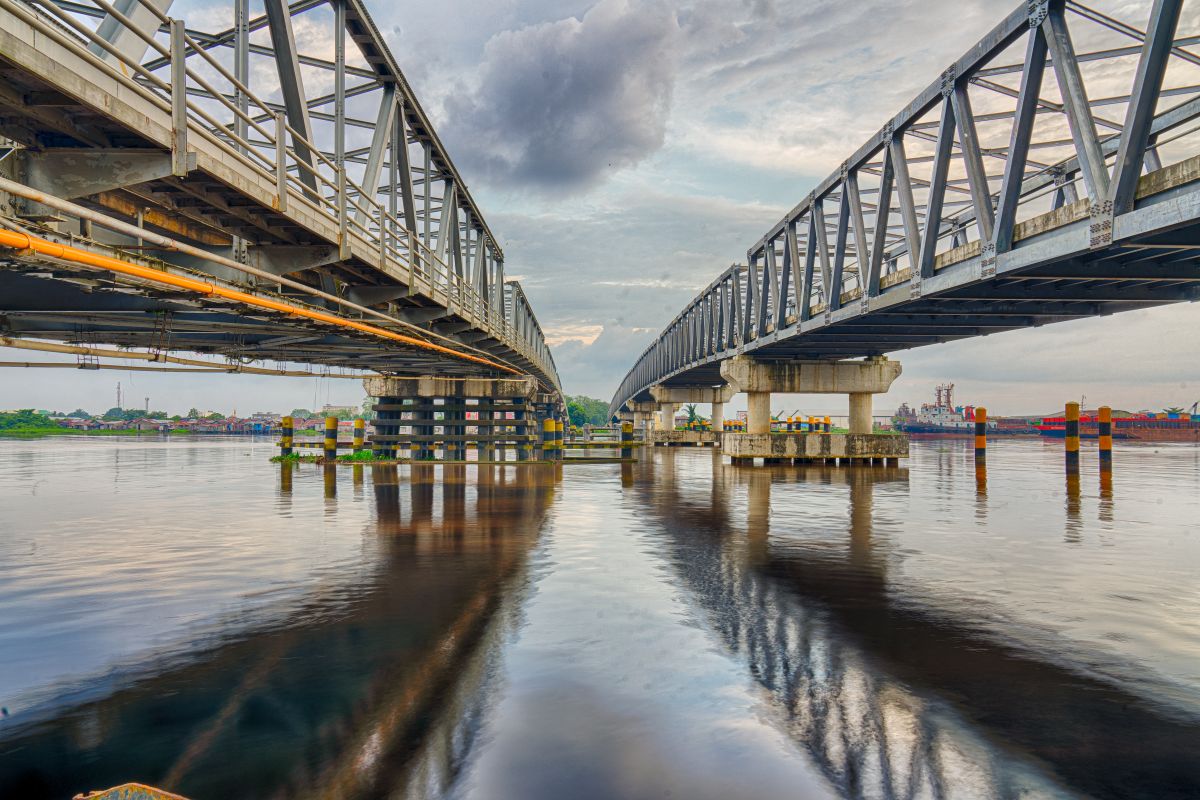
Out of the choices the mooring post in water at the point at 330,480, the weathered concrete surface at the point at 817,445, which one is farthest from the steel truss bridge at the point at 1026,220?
the mooring post in water at the point at 330,480

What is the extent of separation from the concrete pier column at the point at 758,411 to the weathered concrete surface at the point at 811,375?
638 mm

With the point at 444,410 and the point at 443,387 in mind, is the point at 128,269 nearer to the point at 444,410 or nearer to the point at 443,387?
the point at 443,387

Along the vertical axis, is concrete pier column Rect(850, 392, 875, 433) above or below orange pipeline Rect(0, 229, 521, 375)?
below

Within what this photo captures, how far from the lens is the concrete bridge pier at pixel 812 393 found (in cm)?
3934

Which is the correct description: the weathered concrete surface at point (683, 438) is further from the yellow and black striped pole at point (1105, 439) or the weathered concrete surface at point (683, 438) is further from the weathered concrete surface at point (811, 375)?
the yellow and black striped pole at point (1105, 439)

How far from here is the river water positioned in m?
4.79

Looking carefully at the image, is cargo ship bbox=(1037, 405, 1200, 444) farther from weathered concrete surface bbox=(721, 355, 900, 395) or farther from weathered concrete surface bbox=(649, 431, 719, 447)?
weathered concrete surface bbox=(721, 355, 900, 395)

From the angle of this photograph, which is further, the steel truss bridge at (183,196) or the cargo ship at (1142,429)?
the cargo ship at (1142,429)

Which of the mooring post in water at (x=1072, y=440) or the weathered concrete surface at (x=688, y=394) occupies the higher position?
the weathered concrete surface at (x=688, y=394)

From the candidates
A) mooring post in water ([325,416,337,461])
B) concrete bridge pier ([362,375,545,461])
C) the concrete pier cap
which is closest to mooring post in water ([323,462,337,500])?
mooring post in water ([325,416,337,461])

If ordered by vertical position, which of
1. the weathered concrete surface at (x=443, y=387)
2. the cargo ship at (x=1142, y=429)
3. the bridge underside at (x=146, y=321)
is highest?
the bridge underside at (x=146, y=321)

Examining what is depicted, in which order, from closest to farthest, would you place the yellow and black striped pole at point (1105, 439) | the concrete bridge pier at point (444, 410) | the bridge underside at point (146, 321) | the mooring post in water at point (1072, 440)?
the bridge underside at point (146, 321)
the mooring post in water at point (1072, 440)
the yellow and black striped pole at point (1105, 439)
the concrete bridge pier at point (444, 410)

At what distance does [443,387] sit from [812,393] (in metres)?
21.8

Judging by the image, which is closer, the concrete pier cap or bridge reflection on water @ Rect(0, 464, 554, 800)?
bridge reflection on water @ Rect(0, 464, 554, 800)
